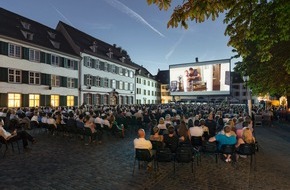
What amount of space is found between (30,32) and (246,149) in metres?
30.8

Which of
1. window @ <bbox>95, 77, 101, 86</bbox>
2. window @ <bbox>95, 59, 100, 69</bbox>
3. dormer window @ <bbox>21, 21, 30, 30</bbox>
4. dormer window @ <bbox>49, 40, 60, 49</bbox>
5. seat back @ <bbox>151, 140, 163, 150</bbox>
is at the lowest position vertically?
seat back @ <bbox>151, 140, 163, 150</bbox>

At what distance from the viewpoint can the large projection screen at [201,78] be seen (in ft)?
153

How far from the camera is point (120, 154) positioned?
11141mm

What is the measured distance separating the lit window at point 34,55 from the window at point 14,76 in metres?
2.62

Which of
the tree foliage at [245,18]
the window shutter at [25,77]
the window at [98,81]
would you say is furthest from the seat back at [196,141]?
the window at [98,81]

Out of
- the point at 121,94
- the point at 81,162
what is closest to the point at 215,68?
the point at 121,94

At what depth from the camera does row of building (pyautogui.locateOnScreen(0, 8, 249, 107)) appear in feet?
90.8

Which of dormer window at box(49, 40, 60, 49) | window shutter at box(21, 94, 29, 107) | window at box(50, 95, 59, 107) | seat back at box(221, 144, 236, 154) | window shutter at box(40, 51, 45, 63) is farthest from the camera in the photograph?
dormer window at box(49, 40, 60, 49)

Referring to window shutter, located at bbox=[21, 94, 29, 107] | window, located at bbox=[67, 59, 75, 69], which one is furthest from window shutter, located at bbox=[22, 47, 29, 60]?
window, located at bbox=[67, 59, 75, 69]

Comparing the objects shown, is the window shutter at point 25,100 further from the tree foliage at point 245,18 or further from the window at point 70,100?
the tree foliage at point 245,18

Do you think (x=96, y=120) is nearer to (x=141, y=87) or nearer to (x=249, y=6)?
(x=249, y=6)

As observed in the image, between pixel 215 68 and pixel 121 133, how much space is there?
116 ft

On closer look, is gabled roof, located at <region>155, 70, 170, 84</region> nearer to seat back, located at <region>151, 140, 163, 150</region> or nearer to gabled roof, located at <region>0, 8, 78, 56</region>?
gabled roof, located at <region>0, 8, 78, 56</region>

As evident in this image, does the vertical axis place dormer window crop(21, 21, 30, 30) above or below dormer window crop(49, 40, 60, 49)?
above
